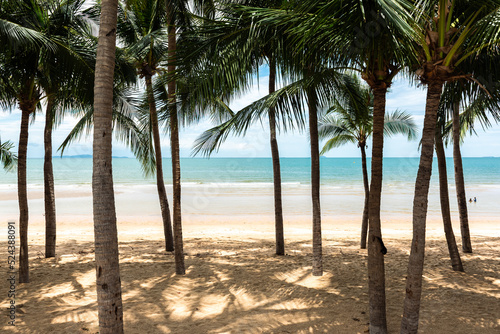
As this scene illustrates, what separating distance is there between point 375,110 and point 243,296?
11.7ft

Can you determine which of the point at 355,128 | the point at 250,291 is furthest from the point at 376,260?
the point at 355,128

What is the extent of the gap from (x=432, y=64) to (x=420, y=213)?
62.6 inches

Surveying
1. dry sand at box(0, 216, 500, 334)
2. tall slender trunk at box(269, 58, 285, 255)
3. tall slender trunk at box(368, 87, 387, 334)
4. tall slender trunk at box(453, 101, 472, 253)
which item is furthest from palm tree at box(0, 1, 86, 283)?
tall slender trunk at box(453, 101, 472, 253)

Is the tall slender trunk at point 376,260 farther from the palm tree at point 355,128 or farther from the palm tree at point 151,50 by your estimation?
the palm tree at point 151,50

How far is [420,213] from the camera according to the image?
3945mm

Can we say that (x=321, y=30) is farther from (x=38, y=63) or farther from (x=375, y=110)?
(x=38, y=63)

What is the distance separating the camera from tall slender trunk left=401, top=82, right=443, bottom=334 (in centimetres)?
388

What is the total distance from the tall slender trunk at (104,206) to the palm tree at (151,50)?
5.08 metres

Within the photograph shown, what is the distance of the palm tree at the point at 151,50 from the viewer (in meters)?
8.33

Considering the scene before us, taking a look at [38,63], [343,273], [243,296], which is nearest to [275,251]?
[343,273]

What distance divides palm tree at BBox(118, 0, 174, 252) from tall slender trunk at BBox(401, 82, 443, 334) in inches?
237

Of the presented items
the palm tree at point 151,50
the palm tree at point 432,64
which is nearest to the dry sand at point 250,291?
the palm tree at point 432,64

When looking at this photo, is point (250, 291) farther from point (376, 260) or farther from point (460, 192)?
point (460, 192)

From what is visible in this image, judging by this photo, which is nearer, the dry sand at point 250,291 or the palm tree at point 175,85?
the dry sand at point 250,291
